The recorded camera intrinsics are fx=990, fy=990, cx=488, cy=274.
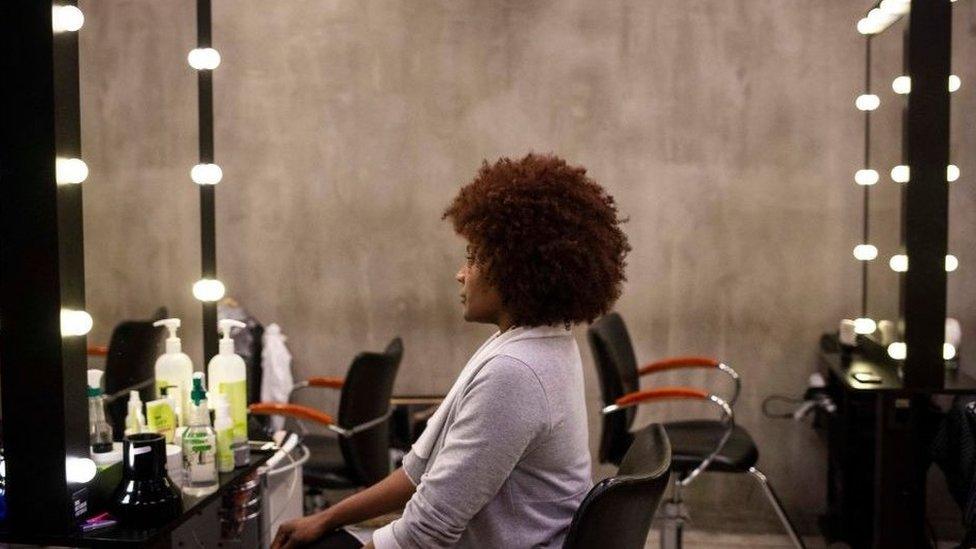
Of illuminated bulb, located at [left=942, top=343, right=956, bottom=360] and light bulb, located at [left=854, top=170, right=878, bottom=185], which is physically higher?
light bulb, located at [left=854, top=170, right=878, bottom=185]

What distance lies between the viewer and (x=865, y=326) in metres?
3.59

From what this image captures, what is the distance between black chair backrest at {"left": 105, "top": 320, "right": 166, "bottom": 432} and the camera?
210 cm

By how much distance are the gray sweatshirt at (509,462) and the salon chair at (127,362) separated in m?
0.78

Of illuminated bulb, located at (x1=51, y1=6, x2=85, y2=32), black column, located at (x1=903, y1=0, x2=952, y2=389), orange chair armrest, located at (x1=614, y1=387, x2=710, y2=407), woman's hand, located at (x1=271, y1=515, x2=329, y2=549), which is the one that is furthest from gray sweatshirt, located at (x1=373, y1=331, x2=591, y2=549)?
black column, located at (x1=903, y1=0, x2=952, y2=389)

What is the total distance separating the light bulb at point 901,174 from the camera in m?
2.97

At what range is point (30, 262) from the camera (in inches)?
64.2

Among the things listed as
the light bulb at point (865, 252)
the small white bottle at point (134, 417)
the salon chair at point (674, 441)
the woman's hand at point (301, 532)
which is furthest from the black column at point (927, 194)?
the small white bottle at point (134, 417)

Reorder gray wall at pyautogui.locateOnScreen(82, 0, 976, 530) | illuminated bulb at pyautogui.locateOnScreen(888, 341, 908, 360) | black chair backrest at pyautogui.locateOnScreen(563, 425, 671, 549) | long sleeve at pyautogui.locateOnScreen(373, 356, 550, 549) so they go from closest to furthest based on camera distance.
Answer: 1. black chair backrest at pyautogui.locateOnScreen(563, 425, 671, 549)
2. long sleeve at pyautogui.locateOnScreen(373, 356, 550, 549)
3. illuminated bulb at pyautogui.locateOnScreen(888, 341, 908, 360)
4. gray wall at pyautogui.locateOnScreen(82, 0, 976, 530)

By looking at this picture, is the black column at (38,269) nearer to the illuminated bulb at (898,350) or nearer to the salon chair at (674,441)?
the salon chair at (674,441)

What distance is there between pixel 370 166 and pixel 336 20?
596 mm

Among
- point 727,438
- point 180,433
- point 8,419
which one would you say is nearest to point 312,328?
point 727,438

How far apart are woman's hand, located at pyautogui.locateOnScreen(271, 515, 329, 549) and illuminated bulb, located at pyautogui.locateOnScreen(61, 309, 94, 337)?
20.5 inches

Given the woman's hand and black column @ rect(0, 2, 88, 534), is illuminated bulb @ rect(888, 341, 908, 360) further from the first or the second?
black column @ rect(0, 2, 88, 534)

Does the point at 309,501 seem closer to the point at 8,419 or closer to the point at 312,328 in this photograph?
the point at 312,328
